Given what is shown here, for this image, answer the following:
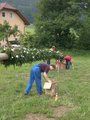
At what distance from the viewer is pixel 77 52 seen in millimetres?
46375

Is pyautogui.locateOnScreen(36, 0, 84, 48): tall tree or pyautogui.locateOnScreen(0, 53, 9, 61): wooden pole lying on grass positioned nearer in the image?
pyautogui.locateOnScreen(0, 53, 9, 61): wooden pole lying on grass

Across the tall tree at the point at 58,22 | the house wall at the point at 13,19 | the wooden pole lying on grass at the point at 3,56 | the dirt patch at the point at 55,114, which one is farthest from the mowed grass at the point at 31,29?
the dirt patch at the point at 55,114

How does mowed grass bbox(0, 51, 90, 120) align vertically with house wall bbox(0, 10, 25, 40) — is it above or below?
below

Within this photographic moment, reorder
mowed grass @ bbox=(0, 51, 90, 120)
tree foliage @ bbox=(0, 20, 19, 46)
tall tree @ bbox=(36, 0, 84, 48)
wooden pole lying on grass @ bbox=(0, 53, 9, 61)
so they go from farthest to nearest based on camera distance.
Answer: tree foliage @ bbox=(0, 20, 19, 46), tall tree @ bbox=(36, 0, 84, 48), wooden pole lying on grass @ bbox=(0, 53, 9, 61), mowed grass @ bbox=(0, 51, 90, 120)

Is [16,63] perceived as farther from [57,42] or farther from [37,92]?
[57,42]

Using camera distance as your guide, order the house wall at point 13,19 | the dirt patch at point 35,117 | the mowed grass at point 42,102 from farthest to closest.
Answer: the house wall at point 13,19
the mowed grass at point 42,102
the dirt patch at point 35,117

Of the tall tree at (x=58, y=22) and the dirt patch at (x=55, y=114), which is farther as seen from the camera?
the tall tree at (x=58, y=22)

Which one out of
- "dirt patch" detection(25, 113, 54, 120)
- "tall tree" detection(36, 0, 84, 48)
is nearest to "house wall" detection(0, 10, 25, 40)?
"tall tree" detection(36, 0, 84, 48)

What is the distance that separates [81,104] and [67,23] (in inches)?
1292

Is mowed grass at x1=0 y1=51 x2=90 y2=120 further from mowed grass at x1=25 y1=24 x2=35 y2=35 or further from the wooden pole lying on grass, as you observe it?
mowed grass at x1=25 y1=24 x2=35 y2=35

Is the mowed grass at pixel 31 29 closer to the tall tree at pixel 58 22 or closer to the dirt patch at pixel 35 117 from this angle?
the tall tree at pixel 58 22

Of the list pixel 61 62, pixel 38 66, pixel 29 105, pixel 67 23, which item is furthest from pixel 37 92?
pixel 67 23

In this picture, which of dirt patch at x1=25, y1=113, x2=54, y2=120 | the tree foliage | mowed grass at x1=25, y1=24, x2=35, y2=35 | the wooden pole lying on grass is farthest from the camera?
the tree foliage

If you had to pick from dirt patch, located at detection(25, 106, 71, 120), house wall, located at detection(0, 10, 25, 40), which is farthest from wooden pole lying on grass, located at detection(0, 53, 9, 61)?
house wall, located at detection(0, 10, 25, 40)
